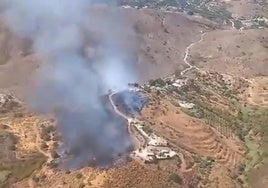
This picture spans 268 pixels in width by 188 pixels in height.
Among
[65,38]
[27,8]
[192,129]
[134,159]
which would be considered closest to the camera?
[134,159]

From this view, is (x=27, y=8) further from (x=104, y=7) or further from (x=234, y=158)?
(x=234, y=158)

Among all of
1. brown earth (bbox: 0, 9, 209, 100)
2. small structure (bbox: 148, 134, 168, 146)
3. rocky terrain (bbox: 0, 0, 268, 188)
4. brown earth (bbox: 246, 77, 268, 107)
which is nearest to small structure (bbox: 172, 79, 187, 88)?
rocky terrain (bbox: 0, 0, 268, 188)

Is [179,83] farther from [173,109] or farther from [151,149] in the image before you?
[151,149]

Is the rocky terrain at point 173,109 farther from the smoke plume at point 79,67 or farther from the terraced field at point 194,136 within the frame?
the smoke plume at point 79,67

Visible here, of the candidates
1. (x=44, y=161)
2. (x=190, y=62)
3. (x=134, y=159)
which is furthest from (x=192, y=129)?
(x=190, y=62)

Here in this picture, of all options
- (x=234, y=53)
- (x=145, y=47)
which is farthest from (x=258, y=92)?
(x=145, y=47)

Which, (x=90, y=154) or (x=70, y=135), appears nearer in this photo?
(x=90, y=154)

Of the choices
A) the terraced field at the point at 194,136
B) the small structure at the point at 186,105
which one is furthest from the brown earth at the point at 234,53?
the terraced field at the point at 194,136
